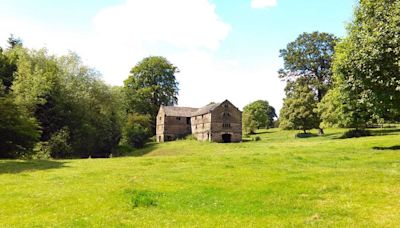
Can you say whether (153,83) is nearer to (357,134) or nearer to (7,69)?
(7,69)

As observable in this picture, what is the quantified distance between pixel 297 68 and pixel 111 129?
201ft

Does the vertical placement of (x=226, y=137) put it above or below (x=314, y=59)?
below

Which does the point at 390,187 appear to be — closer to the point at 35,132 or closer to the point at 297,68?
the point at 35,132

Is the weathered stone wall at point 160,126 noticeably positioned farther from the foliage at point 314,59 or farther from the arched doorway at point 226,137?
the foliage at point 314,59

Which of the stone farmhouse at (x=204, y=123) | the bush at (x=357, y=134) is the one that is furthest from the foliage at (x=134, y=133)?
the bush at (x=357, y=134)

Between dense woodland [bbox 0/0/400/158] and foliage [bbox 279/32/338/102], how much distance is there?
0.29 metres

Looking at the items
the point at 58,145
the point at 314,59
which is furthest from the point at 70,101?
the point at 314,59

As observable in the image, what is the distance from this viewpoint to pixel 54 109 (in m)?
57.3

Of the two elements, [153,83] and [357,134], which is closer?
[357,134]

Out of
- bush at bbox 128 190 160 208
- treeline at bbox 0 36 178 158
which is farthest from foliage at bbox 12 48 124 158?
bush at bbox 128 190 160 208

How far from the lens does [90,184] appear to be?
20547 millimetres

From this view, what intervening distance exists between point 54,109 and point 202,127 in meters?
45.2

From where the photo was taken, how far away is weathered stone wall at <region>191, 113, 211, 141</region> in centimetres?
9112

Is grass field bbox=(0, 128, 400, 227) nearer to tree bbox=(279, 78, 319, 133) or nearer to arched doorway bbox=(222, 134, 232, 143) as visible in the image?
tree bbox=(279, 78, 319, 133)
